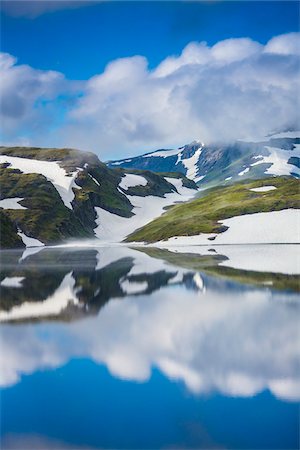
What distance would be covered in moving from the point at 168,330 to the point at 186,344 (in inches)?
131

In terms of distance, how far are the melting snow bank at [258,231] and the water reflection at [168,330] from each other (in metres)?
69.9

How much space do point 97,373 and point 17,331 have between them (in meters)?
10.0

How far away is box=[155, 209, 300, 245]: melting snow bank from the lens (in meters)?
Answer: 122

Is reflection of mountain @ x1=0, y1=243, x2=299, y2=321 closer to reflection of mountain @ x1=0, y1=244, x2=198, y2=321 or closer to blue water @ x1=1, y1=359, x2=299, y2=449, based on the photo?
reflection of mountain @ x1=0, y1=244, x2=198, y2=321

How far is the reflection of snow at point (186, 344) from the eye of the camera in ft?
71.9

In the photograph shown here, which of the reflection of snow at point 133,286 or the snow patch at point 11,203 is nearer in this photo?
the reflection of snow at point 133,286

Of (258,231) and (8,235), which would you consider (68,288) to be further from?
(8,235)

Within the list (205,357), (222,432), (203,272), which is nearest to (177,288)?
(203,272)

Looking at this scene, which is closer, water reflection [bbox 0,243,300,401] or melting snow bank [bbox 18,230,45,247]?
water reflection [bbox 0,243,300,401]

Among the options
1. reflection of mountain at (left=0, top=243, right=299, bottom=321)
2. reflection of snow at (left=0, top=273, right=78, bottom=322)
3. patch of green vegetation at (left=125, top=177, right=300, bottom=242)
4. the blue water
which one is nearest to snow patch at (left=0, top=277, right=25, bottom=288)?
reflection of mountain at (left=0, top=243, right=299, bottom=321)

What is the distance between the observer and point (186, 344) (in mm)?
26984

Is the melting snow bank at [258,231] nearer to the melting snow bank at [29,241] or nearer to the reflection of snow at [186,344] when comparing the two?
the melting snow bank at [29,241]

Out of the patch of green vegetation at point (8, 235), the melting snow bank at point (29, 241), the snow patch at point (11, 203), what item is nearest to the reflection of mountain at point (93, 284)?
the patch of green vegetation at point (8, 235)

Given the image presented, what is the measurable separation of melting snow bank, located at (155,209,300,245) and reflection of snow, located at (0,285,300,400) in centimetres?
8519
